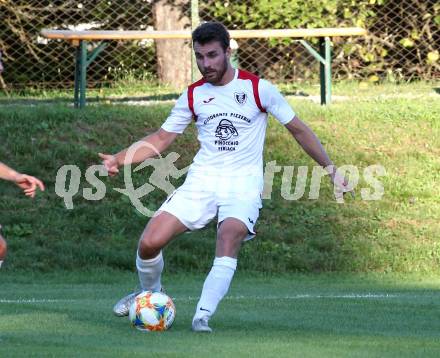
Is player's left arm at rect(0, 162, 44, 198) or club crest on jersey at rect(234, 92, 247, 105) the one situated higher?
club crest on jersey at rect(234, 92, 247, 105)

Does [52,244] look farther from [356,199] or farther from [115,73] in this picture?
[115,73]

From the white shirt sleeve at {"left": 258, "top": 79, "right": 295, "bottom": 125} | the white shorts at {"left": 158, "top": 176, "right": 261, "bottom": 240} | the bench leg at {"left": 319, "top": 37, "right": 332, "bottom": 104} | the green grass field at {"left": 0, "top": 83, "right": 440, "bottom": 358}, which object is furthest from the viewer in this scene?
the bench leg at {"left": 319, "top": 37, "right": 332, "bottom": 104}

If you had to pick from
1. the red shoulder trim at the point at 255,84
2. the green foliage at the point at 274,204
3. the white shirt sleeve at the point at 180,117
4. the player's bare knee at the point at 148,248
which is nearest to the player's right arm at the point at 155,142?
the white shirt sleeve at the point at 180,117

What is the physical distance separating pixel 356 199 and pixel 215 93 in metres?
6.99

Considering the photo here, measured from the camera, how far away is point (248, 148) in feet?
26.6

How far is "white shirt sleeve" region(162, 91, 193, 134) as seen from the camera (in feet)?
27.3

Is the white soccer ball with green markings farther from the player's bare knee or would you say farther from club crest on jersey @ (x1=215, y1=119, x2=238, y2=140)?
club crest on jersey @ (x1=215, y1=119, x2=238, y2=140)

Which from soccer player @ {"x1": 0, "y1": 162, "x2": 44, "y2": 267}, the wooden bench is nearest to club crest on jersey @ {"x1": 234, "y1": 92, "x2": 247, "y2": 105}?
soccer player @ {"x1": 0, "y1": 162, "x2": 44, "y2": 267}

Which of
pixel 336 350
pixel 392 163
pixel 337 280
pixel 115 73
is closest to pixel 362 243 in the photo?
pixel 337 280

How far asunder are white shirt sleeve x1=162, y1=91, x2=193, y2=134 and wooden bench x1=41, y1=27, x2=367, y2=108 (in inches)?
294

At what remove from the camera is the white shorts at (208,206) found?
26.2 ft

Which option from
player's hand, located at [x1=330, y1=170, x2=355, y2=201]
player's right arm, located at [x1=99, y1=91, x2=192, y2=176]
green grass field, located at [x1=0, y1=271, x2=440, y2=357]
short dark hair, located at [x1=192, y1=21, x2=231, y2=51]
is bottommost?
green grass field, located at [x1=0, y1=271, x2=440, y2=357]

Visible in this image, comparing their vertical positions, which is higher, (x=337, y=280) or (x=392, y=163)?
(x=392, y=163)

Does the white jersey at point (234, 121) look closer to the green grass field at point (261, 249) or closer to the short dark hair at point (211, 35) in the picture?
the short dark hair at point (211, 35)
